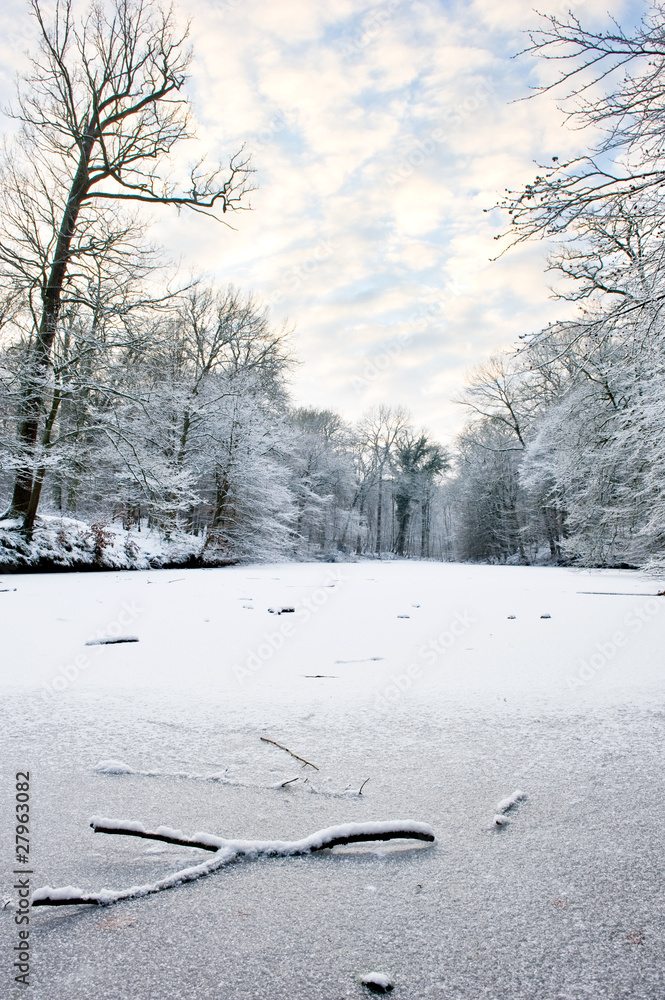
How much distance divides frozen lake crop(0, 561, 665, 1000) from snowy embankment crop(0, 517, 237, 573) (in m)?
8.34

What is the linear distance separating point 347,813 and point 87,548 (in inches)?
480

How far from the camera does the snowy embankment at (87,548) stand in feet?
34.9

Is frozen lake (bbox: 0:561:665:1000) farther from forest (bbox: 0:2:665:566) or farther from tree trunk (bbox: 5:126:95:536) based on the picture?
tree trunk (bbox: 5:126:95:536)

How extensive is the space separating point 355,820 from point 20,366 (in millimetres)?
9995

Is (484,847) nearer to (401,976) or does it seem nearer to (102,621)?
(401,976)

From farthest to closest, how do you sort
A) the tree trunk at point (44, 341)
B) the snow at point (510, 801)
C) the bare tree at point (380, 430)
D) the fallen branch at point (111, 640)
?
the bare tree at point (380, 430) → the tree trunk at point (44, 341) → the fallen branch at point (111, 640) → the snow at point (510, 801)

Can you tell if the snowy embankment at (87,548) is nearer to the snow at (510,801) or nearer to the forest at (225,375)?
the forest at (225,375)

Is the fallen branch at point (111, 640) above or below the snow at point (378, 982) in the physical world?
below

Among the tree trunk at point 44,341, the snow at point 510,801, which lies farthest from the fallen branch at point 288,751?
the tree trunk at point 44,341

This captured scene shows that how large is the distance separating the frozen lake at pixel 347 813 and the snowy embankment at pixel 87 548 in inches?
328

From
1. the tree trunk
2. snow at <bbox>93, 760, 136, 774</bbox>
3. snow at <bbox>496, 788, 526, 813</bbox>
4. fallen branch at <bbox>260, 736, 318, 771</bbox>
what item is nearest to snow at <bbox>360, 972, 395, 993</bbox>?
snow at <bbox>496, 788, 526, 813</bbox>

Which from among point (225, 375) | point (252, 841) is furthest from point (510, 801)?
point (225, 375)

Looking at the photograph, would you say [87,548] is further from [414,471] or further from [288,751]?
[414,471]

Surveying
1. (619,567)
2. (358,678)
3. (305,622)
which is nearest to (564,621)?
(305,622)
